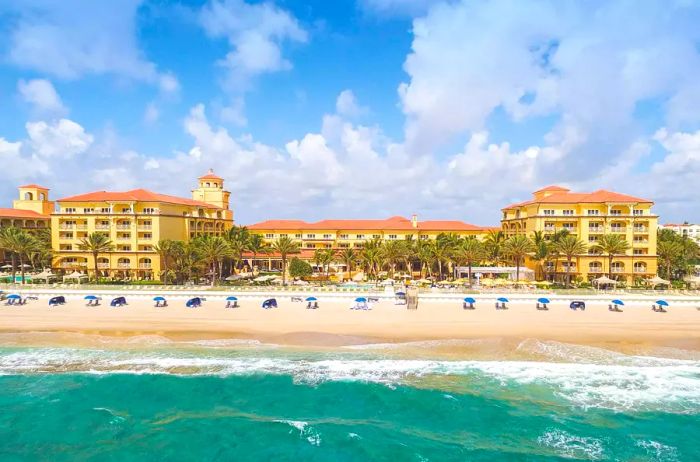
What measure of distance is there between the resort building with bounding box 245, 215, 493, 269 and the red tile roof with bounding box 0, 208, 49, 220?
121ft

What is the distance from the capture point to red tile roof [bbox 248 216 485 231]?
82.4 m

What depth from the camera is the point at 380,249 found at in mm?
65938

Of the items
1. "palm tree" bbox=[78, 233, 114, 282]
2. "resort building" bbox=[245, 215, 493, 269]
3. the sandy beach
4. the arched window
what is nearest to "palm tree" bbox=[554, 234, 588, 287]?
the arched window

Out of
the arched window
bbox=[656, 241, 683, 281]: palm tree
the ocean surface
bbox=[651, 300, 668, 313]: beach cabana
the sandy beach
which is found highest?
bbox=[656, 241, 683, 281]: palm tree

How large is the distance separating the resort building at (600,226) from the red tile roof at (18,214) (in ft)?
268

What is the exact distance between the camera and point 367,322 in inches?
1575

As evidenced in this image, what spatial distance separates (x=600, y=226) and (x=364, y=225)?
36.7 meters

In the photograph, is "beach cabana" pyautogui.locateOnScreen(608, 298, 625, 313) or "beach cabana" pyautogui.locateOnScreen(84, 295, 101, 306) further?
"beach cabana" pyautogui.locateOnScreen(84, 295, 101, 306)

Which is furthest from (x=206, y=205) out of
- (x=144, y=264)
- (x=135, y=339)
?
(x=135, y=339)

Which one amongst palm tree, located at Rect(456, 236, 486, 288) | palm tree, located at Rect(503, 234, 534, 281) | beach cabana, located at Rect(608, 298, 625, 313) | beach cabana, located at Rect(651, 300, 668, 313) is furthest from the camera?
palm tree, located at Rect(503, 234, 534, 281)

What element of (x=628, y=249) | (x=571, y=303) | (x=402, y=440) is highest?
(x=628, y=249)

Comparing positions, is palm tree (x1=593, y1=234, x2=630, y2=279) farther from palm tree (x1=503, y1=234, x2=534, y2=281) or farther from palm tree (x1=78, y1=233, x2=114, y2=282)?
palm tree (x1=78, y1=233, x2=114, y2=282)

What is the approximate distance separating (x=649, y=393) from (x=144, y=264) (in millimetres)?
60213

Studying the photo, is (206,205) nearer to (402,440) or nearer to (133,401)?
(133,401)
